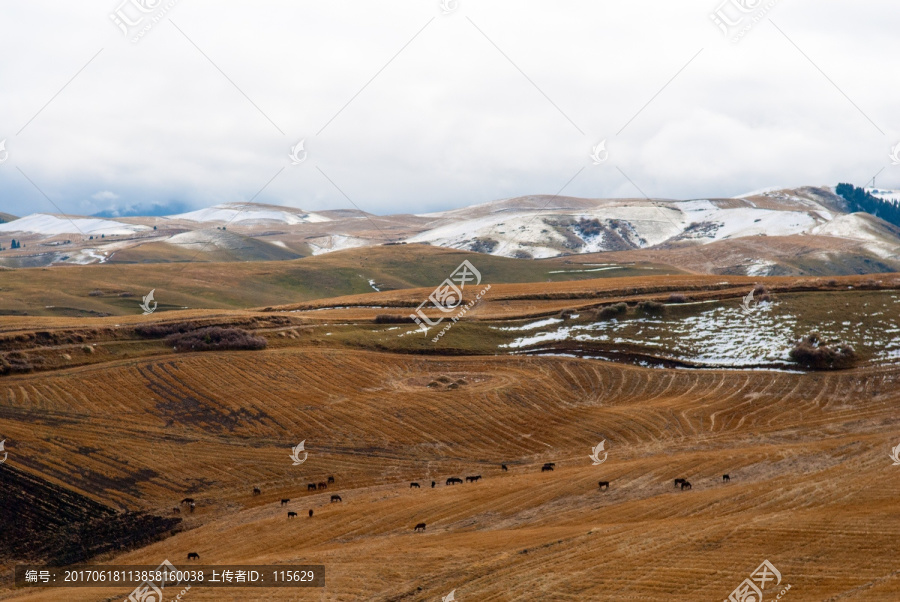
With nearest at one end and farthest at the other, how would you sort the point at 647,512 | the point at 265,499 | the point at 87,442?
the point at 647,512 < the point at 265,499 < the point at 87,442

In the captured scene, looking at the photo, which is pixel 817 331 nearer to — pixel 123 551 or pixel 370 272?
pixel 123 551

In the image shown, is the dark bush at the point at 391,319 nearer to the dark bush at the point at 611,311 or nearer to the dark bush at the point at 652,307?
the dark bush at the point at 611,311

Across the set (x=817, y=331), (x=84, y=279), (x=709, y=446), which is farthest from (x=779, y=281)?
(x=84, y=279)

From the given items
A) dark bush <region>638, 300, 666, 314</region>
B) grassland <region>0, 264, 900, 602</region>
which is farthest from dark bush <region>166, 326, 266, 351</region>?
dark bush <region>638, 300, 666, 314</region>

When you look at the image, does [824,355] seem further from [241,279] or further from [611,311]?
[241,279]

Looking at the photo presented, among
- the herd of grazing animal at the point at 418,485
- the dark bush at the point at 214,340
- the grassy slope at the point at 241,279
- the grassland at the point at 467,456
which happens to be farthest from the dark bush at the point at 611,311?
the grassy slope at the point at 241,279
